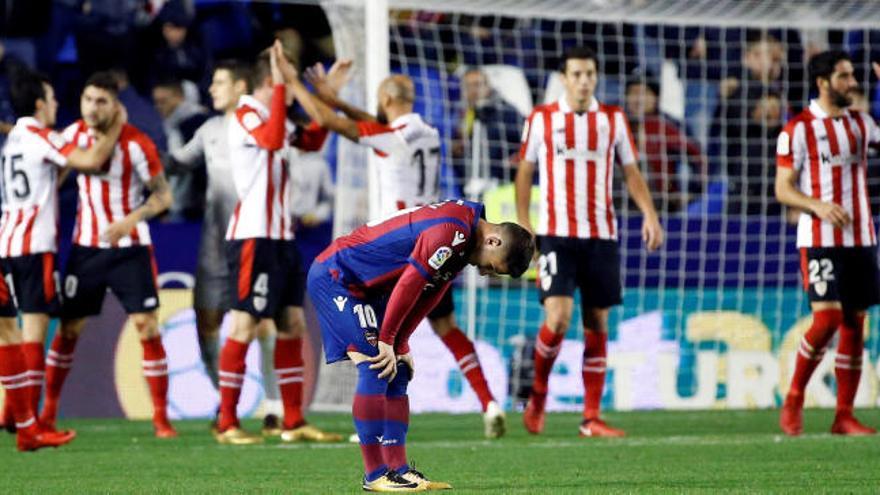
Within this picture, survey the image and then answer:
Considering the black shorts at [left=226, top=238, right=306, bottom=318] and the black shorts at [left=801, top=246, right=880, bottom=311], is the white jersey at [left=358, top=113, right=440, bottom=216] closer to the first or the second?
the black shorts at [left=226, top=238, right=306, bottom=318]

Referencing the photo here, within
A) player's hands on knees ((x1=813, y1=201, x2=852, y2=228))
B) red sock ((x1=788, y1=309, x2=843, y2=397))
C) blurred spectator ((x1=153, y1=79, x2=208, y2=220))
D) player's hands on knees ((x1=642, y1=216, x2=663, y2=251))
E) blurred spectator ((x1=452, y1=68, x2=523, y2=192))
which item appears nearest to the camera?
player's hands on knees ((x1=813, y1=201, x2=852, y2=228))

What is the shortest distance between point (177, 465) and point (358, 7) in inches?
194

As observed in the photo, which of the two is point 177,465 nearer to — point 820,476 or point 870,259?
point 820,476

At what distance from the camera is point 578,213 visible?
373 inches

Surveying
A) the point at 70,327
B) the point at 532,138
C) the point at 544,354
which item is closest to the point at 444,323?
the point at 544,354

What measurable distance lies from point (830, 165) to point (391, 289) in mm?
3629

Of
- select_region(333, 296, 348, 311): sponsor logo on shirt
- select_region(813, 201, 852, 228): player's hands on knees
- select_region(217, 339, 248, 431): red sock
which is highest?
select_region(813, 201, 852, 228): player's hands on knees

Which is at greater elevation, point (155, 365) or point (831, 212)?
point (831, 212)

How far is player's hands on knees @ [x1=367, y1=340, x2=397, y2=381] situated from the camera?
5957mm

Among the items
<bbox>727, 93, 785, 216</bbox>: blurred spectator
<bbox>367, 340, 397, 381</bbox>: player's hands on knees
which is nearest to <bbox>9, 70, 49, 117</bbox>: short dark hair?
<bbox>367, 340, 397, 381</bbox>: player's hands on knees

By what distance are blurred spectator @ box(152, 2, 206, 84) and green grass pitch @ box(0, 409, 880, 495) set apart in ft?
12.3

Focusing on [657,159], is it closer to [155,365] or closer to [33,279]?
[155,365]

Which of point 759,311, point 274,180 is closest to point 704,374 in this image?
point 759,311

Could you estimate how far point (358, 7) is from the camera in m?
11.6
